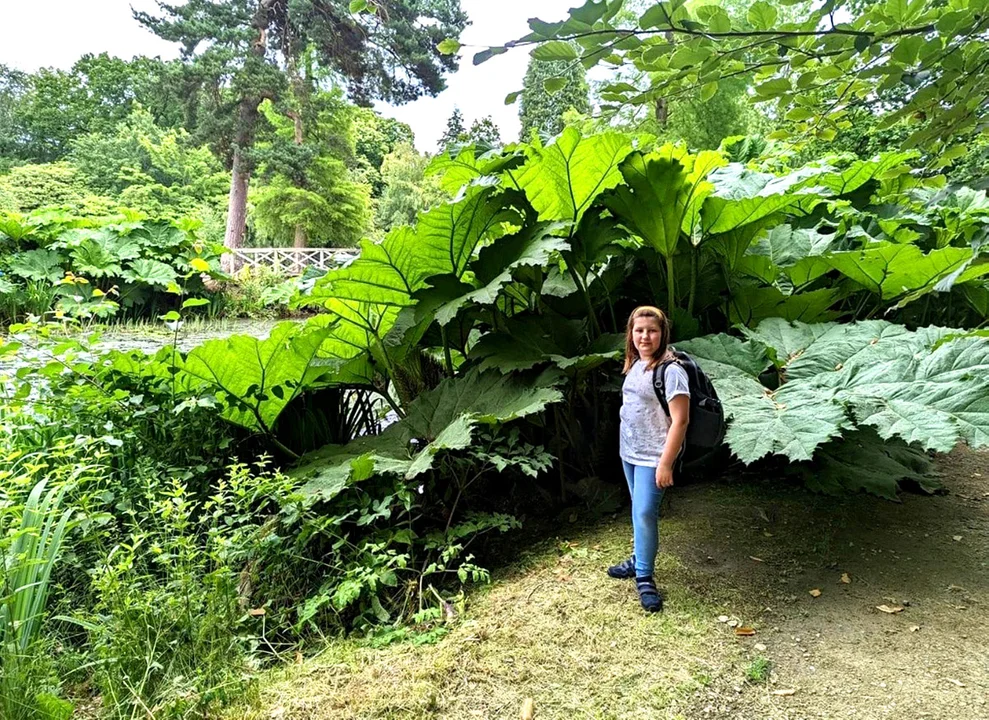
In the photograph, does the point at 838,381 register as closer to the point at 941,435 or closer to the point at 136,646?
the point at 941,435

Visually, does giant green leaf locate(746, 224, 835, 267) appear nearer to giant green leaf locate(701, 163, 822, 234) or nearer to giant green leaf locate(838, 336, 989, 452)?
giant green leaf locate(701, 163, 822, 234)

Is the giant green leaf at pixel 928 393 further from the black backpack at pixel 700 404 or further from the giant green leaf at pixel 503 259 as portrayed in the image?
the giant green leaf at pixel 503 259

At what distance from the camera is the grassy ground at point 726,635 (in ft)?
3.64

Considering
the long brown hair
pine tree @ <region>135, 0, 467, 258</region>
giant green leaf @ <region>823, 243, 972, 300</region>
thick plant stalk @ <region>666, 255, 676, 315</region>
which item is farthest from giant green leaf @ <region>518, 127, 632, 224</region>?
pine tree @ <region>135, 0, 467, 258</region>

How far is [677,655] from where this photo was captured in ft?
4.00

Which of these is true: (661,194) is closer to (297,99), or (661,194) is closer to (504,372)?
(504,372)

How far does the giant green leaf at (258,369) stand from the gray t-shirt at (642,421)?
38.2 inches

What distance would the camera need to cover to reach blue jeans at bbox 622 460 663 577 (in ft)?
4.68

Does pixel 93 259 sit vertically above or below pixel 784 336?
above

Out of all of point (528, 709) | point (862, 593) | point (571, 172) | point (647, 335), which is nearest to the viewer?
point (528, 709)

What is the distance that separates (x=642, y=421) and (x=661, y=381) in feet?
0.46

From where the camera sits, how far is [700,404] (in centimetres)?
137

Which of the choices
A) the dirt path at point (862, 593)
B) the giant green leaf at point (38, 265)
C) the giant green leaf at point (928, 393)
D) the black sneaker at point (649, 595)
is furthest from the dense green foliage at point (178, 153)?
the giant green leaf at point (928, 393)

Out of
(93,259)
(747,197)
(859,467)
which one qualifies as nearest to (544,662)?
→ (859,467)
